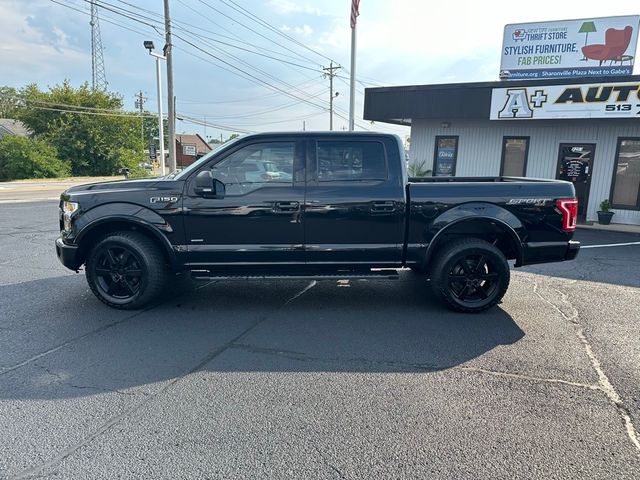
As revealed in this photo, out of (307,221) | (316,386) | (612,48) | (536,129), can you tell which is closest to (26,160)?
(536,129)

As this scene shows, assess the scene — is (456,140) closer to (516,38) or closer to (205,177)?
(516,38)

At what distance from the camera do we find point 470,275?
505 cm

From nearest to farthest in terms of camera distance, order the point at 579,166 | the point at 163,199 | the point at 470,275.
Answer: the point at 163,199 → the point at 470,275 → the point at 579,166

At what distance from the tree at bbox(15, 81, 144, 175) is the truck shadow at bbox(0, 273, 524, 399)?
39.0 metres

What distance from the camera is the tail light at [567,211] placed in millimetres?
4914

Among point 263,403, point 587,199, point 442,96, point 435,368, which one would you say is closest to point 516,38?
point 442,96

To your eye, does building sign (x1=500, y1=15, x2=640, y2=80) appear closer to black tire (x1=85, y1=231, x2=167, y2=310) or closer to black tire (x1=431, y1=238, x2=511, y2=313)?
black tire (x1=431, y1=238, x2=511, y2=313)

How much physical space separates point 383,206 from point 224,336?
2.17 metres

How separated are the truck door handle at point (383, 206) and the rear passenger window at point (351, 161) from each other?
1.00ft

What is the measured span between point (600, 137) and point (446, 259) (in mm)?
10324

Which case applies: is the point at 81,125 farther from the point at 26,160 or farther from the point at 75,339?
the point at 75,339

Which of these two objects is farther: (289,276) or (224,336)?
(289,276)

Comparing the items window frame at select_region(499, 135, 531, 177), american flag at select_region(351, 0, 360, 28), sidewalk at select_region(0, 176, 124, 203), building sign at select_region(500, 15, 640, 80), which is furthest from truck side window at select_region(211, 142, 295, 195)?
sidewalk at select_region(0, 176, 124, 203)

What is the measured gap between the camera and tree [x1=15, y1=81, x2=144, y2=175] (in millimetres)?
39281
